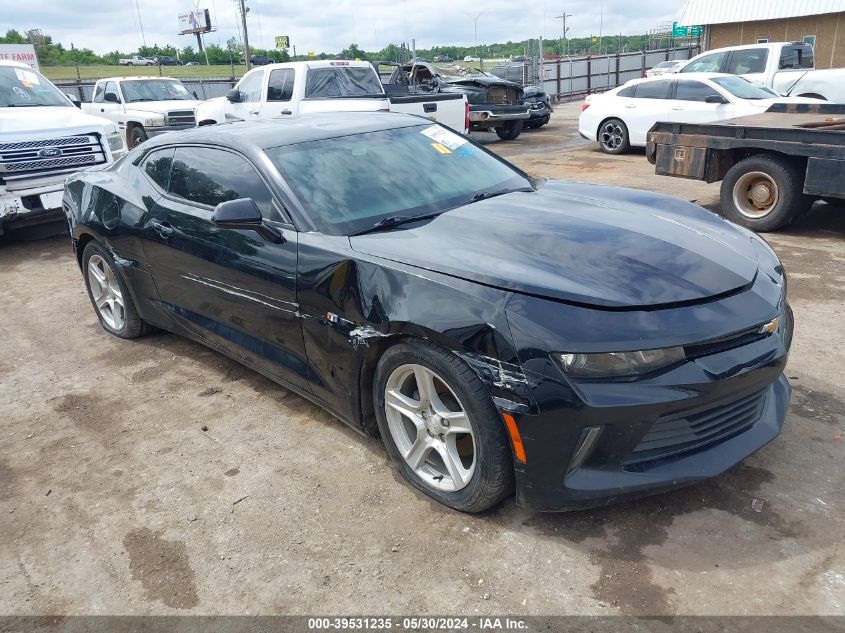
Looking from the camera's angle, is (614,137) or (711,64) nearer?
(614,137)

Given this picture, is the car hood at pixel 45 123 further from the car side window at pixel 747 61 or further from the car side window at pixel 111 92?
the car side window at pixel 747 61

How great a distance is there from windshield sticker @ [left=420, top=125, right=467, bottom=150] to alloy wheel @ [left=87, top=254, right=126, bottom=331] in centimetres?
245

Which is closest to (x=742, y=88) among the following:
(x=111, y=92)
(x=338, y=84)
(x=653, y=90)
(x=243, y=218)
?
(x=653, y=90)

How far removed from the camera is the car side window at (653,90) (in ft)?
39.7

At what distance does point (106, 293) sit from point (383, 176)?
8.88ft

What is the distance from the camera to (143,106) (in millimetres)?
14008

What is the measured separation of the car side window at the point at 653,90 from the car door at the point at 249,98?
6.81m

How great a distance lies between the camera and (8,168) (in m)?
7.25

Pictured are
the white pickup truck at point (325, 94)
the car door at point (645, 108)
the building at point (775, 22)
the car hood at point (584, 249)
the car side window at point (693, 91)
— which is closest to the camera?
the car hood at point (584, 249)

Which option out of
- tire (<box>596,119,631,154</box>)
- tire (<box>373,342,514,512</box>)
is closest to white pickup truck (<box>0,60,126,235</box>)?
tire (<box>373,342,514,512</box>)

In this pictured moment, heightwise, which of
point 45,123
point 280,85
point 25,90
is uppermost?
point 25,90

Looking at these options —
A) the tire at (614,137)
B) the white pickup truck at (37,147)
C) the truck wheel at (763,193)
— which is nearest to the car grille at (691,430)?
the truck wheel at (763,193)

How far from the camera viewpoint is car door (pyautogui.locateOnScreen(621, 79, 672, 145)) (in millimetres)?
12078

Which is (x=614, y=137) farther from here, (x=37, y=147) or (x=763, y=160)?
(x=37, y=147)
